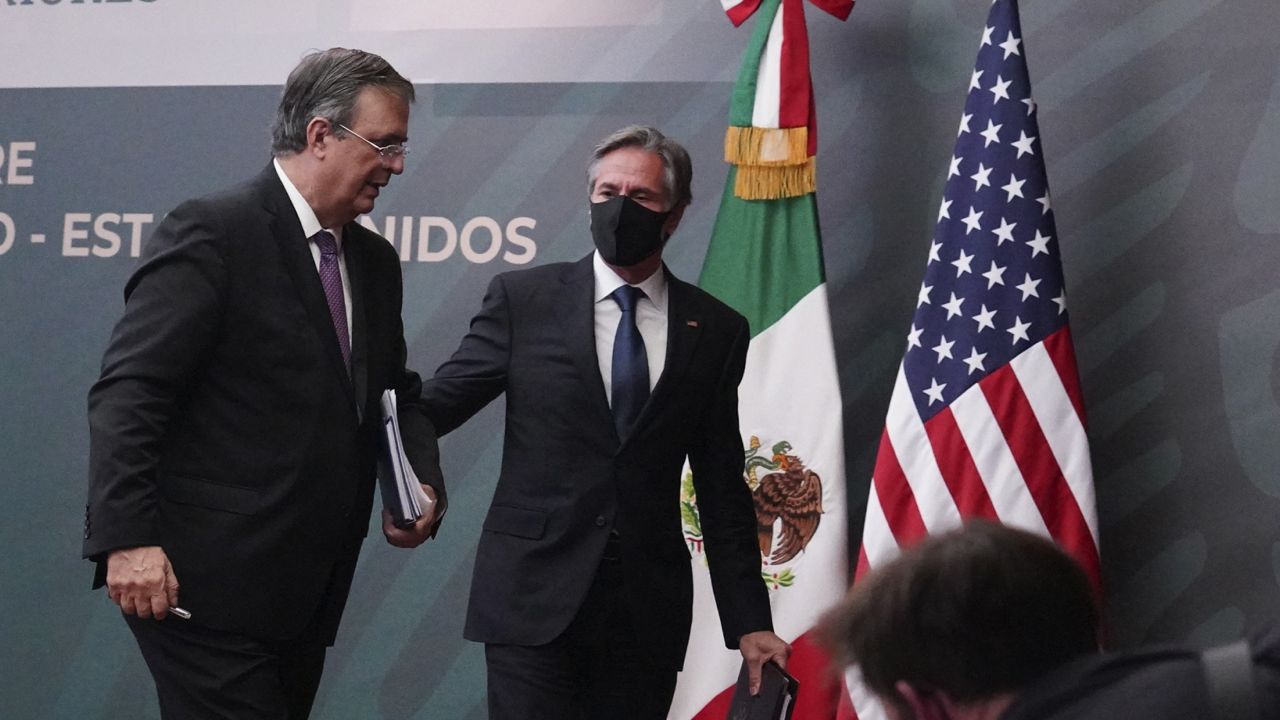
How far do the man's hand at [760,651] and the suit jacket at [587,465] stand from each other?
0.03 meters

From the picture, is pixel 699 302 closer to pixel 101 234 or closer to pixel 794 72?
pixel 794 72

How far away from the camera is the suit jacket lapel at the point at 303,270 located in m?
2.36

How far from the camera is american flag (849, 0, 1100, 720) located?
3.77 metres

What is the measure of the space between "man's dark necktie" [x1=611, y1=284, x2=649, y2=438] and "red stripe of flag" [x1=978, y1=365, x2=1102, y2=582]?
4.38ft

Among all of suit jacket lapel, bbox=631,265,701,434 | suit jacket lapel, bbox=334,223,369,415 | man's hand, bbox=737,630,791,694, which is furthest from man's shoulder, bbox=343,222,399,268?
man's hand, bbox=737,630,791,694

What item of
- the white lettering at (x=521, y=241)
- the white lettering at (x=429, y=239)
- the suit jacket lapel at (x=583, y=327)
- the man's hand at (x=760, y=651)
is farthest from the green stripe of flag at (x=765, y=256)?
the man's hand at (x=760, y=651)

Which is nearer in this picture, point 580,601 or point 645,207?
point 580,601

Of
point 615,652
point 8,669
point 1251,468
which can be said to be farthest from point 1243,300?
point 8,669

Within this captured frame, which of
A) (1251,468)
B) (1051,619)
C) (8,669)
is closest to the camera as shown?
(1051,619)

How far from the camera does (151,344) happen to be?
2.20 metres

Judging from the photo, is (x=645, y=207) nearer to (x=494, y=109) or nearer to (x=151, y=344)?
(x=151, y=344)

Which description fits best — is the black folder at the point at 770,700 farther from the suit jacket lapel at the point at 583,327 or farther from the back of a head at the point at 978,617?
the back of a head at the point at 978,617

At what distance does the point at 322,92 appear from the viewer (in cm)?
247

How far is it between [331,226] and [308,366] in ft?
0.87
